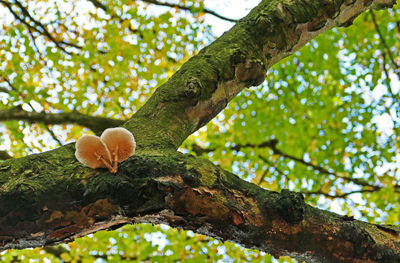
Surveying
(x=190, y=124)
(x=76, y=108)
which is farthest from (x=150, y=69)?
(x=190, y=124)

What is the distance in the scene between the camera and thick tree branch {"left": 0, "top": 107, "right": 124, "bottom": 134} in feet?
14.0

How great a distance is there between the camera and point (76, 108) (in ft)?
21.5

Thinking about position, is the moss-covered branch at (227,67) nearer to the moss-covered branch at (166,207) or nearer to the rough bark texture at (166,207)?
the rough bark texture at (166,207)

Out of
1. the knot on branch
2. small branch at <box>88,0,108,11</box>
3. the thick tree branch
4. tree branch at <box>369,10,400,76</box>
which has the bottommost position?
the knot on branch

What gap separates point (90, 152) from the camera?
1732 millimetres

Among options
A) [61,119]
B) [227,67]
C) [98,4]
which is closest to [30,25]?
[98,4]

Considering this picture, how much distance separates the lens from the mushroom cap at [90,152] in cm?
173

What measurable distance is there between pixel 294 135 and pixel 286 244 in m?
5.18

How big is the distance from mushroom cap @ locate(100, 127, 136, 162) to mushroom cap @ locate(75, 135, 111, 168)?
50 millimetres

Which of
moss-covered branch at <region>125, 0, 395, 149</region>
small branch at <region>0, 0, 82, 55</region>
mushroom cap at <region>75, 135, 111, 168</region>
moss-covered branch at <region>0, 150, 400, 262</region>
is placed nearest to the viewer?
moss-covered branch at <region>0, 150, 400, 262</region>

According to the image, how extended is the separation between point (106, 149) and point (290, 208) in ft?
3.02

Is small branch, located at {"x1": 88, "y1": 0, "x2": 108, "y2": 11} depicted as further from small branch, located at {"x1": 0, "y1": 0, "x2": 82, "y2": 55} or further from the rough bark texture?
the rough bark texture

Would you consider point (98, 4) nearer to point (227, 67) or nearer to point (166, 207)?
point (227, 67)

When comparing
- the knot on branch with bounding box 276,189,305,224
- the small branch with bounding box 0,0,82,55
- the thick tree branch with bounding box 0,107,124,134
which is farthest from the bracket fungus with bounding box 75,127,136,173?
the small branch with bounding box 0,0,82,55
